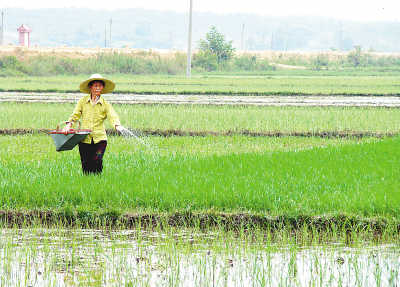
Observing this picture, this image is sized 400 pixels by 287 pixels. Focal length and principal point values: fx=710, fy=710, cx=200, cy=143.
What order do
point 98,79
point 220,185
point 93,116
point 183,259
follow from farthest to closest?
point 93,116
point 98,79
point 220,185
point 183,259

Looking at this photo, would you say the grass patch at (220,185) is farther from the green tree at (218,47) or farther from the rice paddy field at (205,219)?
the green tree at (218,47)

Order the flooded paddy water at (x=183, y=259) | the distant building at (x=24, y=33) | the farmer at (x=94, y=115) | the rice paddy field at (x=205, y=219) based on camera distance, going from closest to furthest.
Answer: the flooded paddy water at (x=183, y=259)
the rice paddy field at (x=205, y=219)
the farmer at (x=94, y=115)
the distant building at (x=24, y=33)

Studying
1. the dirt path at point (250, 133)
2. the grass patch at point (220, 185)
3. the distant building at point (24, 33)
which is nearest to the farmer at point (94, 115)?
the grass patch at point (220, 185)

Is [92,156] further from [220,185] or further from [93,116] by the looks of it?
[220,185]

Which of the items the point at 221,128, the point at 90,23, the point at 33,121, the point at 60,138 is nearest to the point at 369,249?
the point at 60,138

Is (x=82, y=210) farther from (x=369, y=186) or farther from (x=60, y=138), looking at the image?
(x=369, y=186)

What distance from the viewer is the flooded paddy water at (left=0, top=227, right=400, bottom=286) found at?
3865 mm

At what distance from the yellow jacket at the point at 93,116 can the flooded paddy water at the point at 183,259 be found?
4.68 ft

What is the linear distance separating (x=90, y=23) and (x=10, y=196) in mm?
179808

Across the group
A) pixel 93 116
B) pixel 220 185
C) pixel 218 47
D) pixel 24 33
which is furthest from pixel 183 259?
pixel 24 33

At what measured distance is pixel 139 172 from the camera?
675 cm

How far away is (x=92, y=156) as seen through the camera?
6.41 m

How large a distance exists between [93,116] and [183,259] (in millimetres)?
2349

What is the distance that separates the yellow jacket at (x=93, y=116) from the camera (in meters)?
6.29
